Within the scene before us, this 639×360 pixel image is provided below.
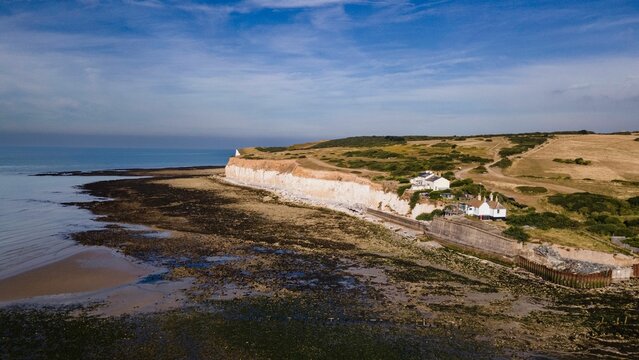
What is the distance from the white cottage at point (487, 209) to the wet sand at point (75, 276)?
80.4 feet

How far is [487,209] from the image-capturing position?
3538 cm

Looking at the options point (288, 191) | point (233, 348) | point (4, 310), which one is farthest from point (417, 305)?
point (288, 191)

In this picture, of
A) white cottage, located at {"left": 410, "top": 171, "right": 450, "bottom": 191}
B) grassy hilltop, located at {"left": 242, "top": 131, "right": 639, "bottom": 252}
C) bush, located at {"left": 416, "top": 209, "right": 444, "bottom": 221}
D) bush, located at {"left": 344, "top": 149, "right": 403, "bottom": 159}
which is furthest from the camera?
bush, located at {"left": 344, "top": 149, "right": 403, "bottom": 159}

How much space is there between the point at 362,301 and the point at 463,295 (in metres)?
5.20

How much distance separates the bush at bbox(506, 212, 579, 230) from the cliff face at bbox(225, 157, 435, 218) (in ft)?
26.8

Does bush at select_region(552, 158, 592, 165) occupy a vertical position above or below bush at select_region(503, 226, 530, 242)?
above

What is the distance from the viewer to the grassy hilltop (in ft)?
108

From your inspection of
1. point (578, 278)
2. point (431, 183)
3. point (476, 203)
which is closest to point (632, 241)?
point (578, 278)

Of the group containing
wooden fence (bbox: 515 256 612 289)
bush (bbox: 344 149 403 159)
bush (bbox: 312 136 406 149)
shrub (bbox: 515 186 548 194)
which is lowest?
wooden fence (bbox: 515 256 612 289)

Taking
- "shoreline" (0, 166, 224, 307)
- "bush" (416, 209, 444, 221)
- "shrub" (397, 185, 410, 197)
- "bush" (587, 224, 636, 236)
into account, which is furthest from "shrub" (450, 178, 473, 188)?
"shoreline" (0, 166, 224, 307)

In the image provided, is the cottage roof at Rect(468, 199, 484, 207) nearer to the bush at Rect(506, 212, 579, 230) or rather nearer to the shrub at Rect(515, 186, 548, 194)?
the bush at Rect(506, 212, 579, 230)

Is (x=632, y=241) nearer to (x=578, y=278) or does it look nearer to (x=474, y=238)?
(x=578, y=278)

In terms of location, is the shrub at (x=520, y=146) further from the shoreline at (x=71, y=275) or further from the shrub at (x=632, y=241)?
the shoreline at (x=71, y=275)

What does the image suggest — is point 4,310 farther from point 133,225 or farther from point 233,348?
point 133,225
